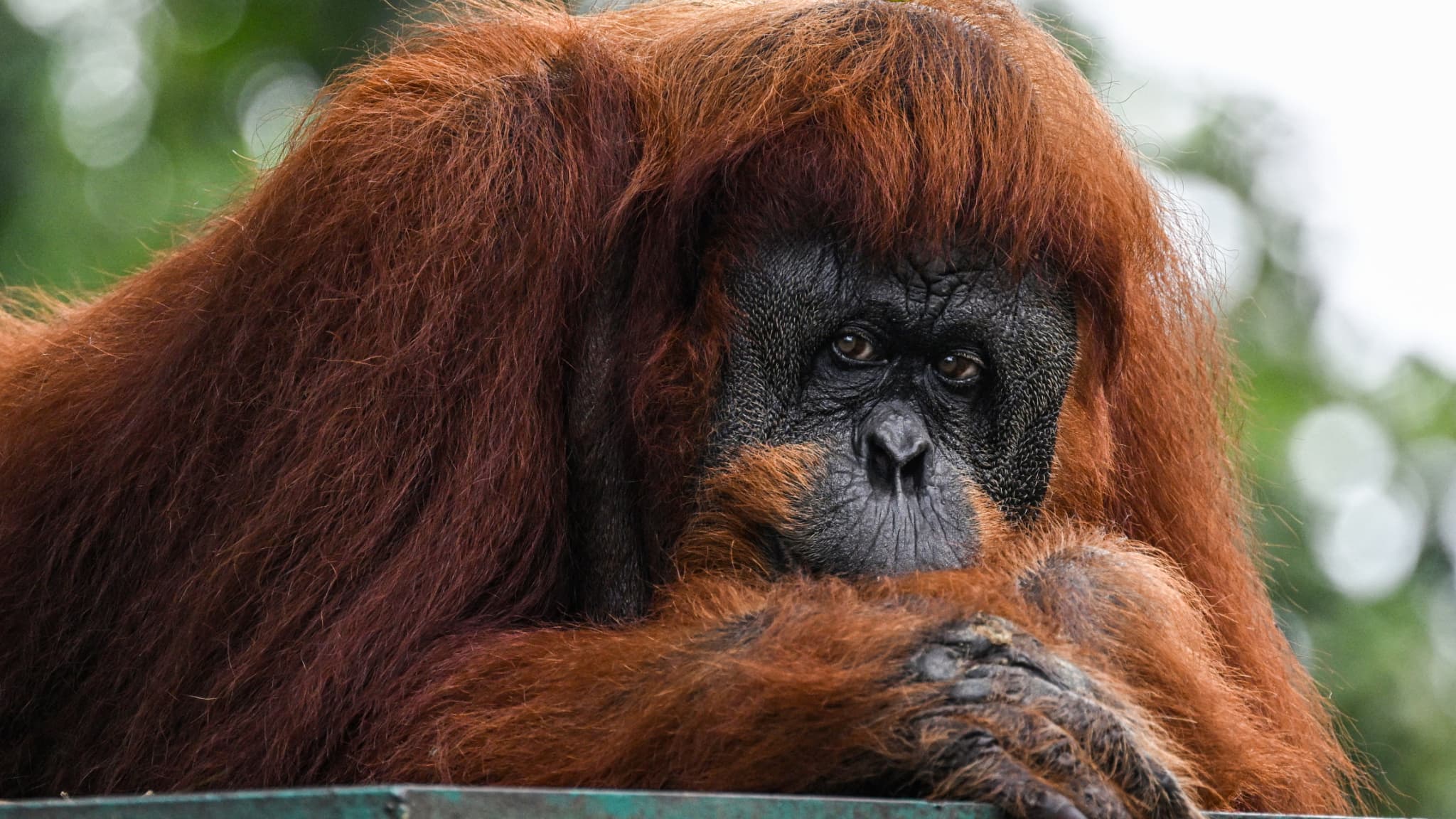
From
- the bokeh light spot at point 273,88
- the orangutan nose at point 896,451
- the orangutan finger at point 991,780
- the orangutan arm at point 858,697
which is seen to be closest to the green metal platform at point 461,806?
the orangutan finger at point 991,780

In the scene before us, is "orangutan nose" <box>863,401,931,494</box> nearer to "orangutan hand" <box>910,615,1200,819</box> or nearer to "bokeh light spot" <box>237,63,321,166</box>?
"orangutan hand" <box>910,615,1200,819</box>

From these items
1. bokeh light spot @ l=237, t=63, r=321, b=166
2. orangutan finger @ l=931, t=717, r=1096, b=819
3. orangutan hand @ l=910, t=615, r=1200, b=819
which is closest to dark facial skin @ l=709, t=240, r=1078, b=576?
orangutan hand @ l=910, t=615, r=1200, b=819

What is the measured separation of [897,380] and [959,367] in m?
0.12

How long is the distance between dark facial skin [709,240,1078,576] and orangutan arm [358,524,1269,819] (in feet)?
0.56

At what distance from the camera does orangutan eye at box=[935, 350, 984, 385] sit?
2.76m

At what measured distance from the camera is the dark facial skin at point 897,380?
2619mm

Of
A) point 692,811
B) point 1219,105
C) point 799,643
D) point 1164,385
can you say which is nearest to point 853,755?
point 799,643

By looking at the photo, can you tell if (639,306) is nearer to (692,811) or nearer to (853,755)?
(853,755)

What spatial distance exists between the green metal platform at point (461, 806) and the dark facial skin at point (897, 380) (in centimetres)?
86

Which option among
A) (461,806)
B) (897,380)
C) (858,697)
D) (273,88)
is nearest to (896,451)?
(897,380)

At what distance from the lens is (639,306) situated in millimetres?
2869

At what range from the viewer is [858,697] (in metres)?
2.11

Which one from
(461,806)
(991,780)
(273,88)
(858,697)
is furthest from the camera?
(273,88)

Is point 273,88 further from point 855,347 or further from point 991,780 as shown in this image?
point 991,780
